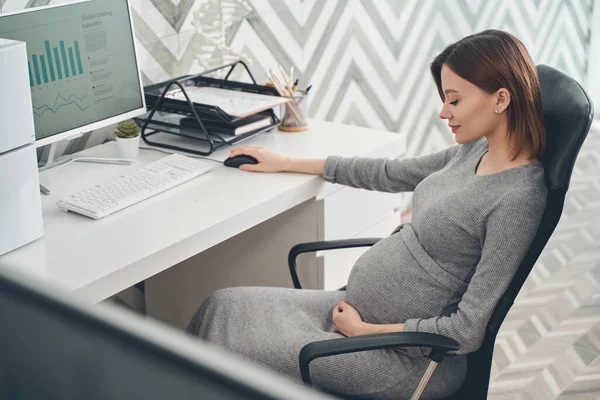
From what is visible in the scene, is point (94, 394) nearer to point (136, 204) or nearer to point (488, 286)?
point (488, 286)

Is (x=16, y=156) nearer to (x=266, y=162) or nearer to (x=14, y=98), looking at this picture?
(x=14, y=98)

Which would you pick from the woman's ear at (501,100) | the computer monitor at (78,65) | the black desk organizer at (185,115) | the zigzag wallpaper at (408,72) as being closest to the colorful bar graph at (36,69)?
the computer monitor at (78,65)

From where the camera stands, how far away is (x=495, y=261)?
1478 millimetres

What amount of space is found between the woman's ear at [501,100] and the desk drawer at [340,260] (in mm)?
747

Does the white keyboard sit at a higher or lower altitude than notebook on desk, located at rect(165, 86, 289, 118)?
lower

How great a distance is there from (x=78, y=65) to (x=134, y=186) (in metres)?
0.37

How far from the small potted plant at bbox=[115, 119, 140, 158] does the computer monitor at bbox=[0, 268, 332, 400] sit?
200cm

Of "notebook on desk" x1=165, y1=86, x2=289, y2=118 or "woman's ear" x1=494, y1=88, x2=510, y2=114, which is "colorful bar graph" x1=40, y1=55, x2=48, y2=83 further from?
"woman's ear" x1=494, y1=88, x2=510, y2=114

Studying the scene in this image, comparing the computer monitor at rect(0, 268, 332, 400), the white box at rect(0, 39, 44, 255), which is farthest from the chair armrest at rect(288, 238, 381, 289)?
the computer monitor at rect(0, 268, 332, 400)

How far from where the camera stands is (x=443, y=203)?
1.63 m

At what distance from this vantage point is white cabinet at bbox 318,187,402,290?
2168 mm

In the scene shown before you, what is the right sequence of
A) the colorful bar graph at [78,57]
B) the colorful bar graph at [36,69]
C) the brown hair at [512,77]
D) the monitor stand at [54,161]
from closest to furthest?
the brown hair at [512,77] < the colorful bar graph at [36,69] < the colorful bar graph at [78,57] < the monitor stand at [54,161]

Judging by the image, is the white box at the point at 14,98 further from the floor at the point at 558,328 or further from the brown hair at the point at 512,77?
the floor at the point at 558,328

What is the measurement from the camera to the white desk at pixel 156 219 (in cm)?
161
